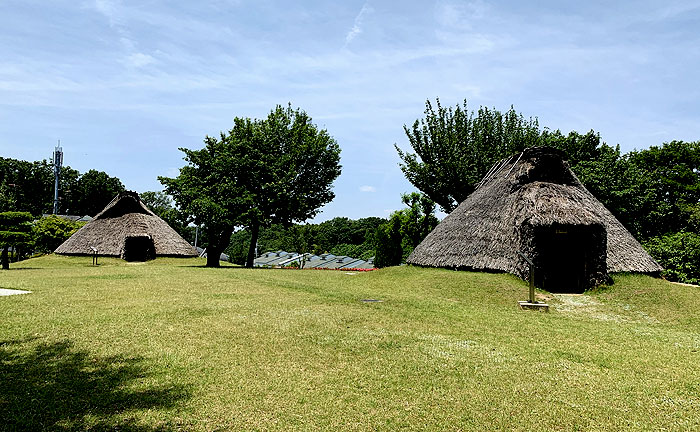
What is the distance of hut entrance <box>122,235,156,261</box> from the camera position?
35.0 meters

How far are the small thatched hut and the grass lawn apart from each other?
23856 mm

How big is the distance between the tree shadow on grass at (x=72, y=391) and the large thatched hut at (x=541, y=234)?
13210mm

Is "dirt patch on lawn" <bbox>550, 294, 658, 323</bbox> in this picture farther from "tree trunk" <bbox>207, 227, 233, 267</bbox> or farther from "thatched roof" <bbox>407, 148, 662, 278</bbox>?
"tree trunk" <bbox>207, 227, 233, 267</bbox>

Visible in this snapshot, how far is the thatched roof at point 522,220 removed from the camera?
17.2 m

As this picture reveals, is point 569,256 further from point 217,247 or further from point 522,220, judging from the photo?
point 217,247

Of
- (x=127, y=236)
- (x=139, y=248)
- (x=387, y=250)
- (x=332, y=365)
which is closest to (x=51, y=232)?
(x=127, y=236)

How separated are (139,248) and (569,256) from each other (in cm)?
3222

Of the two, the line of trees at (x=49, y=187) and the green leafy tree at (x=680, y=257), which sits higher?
the line of trees at (x=49, y=187)

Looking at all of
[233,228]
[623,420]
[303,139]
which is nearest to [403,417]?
[623,420]

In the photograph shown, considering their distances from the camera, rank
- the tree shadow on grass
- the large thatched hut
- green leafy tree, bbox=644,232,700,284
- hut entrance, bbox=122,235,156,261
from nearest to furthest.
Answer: the tree shadow on grass < the large thatched hut < green leafy tree, bbox=644,232,700,284 < hut entrance, bbox=122,235,156,261

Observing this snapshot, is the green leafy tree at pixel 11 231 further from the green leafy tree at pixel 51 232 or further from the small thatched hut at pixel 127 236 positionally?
the green leafy tree at pixel 51 232

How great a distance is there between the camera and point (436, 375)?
6453 millimetres

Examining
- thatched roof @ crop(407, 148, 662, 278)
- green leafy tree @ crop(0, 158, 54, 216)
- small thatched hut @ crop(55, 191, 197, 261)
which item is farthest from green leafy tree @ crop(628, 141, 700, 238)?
green leafy tree @ crop(0, 158, 54, 216)

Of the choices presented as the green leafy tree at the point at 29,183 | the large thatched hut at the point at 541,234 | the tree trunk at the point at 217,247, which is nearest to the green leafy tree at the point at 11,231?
the tree trunk at the point at 217,247
